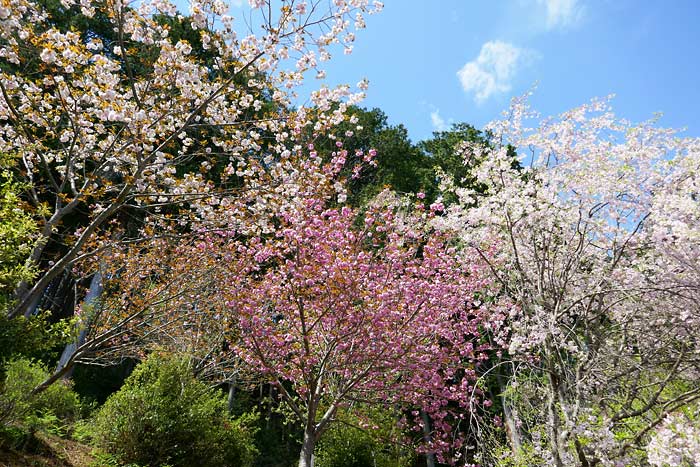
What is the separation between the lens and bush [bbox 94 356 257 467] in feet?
24.2

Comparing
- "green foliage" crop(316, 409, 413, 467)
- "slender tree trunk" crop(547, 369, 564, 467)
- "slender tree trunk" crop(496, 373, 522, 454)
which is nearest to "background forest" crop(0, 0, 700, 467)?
"slender tree trunk" crop(547, 369, 564, 467)

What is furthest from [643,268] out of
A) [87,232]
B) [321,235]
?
[87,232]

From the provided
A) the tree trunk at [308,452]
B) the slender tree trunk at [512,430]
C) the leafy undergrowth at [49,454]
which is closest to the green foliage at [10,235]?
the leafy undergrowth at [49,454]

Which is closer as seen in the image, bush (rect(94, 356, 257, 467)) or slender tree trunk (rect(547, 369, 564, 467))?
slender tree trunk (rect(547, 369, 564, 467))

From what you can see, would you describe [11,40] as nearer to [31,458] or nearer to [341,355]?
[31,458]

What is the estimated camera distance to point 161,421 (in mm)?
7457

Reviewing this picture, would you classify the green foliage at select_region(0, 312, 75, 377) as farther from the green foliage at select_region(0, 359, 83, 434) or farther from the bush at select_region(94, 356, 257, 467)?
the bush at select_region(94, 356, 257, 467)

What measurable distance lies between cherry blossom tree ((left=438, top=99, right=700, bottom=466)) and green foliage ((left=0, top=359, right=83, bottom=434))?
6810 millimetres

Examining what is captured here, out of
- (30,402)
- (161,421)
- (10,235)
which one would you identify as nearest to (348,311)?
(161,421)

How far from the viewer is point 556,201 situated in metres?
5.57


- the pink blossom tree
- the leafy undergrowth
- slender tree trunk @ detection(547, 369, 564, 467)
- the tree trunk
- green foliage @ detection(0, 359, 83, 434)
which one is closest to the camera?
slender tree trunk @ detection(547, 369, 564, 467)

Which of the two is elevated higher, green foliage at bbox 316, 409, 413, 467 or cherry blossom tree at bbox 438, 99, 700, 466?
cherry blossom tree at bbox 438, 99, 700, 466

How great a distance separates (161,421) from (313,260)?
4.04 metres

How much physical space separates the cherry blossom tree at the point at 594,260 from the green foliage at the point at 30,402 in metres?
6.81
